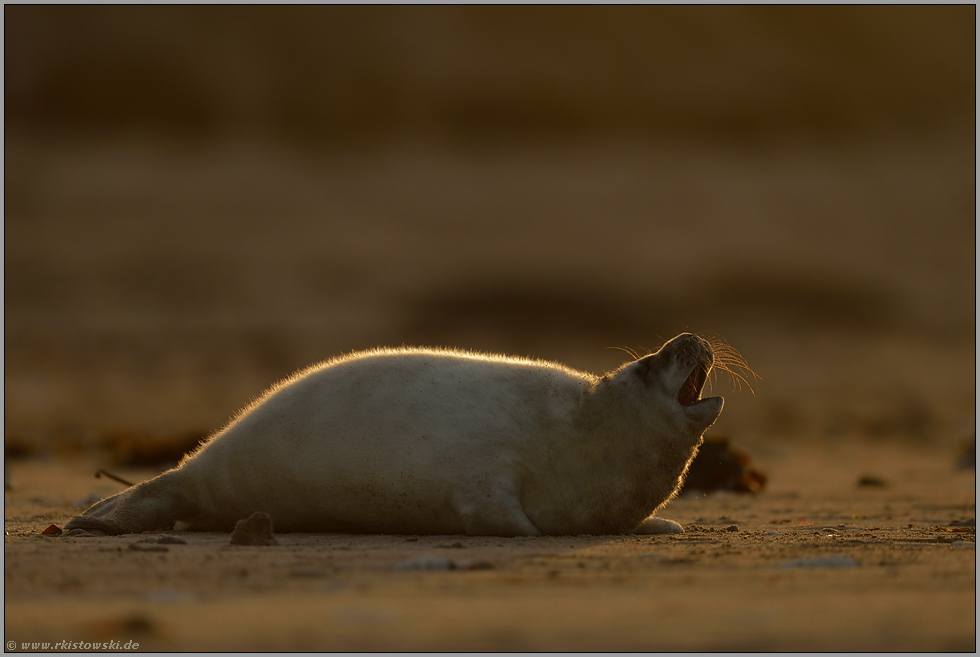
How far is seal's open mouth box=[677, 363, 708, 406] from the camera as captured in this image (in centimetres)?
582

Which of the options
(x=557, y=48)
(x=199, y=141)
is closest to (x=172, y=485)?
(x=199, y=141)

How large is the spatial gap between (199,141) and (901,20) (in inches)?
1451

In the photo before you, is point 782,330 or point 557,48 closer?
point 782,330

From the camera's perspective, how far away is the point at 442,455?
5.26 meters

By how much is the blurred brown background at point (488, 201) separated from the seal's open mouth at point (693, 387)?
793 centimetres

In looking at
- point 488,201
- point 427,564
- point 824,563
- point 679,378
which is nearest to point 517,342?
point 488,201

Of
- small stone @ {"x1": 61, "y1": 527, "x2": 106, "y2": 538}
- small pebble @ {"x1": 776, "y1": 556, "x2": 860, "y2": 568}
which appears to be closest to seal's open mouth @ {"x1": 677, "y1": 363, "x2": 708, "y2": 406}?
small pebble @ {"x1": 776, "y1": 556, "x2": 860, "y2": 568}

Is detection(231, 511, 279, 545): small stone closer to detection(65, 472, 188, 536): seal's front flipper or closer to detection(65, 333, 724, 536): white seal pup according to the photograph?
detection(65, 333, 724, 536): white seal pup

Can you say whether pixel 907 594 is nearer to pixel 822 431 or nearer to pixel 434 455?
pixel 434 455

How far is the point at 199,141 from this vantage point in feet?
124

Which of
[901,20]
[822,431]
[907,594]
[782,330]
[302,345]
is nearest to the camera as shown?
[907,594]

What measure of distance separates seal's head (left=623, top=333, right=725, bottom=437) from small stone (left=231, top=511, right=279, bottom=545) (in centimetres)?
197

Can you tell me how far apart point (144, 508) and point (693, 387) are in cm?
282

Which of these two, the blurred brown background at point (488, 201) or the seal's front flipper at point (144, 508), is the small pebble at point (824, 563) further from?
the blurred brown background at point (488, 201)
